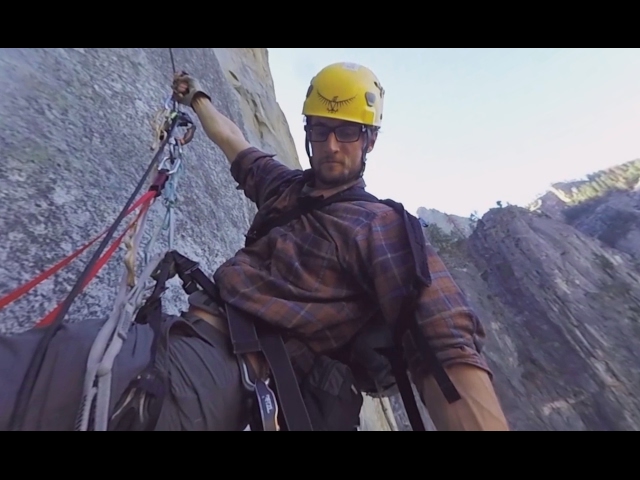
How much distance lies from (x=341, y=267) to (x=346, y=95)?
3.06 ft

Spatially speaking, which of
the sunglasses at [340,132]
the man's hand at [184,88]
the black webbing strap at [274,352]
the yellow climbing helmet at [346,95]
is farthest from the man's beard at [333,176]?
the man's hand at [184,88]

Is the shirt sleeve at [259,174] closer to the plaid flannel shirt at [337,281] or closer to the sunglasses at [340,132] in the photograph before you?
the sunglasses at [340,132]

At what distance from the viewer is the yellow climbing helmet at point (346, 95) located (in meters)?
2.19

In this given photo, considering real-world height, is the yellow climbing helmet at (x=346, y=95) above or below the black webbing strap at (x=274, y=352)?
above

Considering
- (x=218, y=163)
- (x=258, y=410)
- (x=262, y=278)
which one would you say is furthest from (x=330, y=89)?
(x=218, y=163)

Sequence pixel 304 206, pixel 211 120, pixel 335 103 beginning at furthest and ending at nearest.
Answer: pixel 211 120 < pixel 335 103 < pixel 304 206

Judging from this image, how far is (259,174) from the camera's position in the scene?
258 cm

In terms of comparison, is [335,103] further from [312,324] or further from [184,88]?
[184,88]

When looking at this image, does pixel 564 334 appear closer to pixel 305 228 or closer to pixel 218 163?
pixel 218 163

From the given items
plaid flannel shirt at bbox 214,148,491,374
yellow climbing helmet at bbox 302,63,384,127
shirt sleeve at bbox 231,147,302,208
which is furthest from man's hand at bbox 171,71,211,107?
plaid flannel shirt at bbox 214,148,491,374

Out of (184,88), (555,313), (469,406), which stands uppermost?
(184,88)

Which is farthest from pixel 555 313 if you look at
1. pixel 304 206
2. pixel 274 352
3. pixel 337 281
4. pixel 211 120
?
pixel 274 352

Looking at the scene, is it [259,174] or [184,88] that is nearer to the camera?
[259,174]
